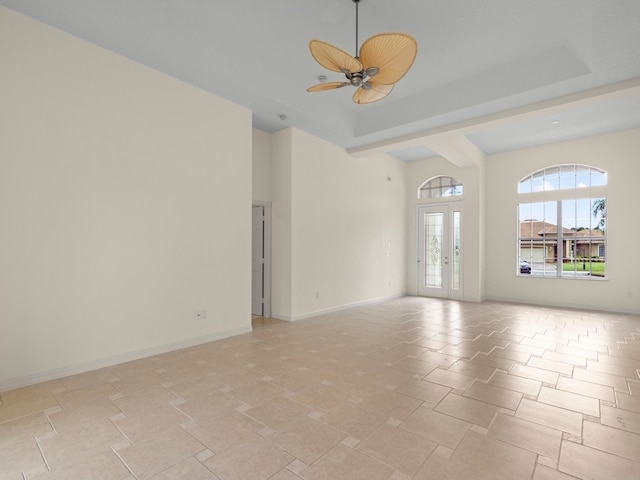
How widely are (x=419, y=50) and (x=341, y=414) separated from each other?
12.7 ft

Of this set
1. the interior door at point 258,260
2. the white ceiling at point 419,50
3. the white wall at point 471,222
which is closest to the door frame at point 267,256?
the interior door at point 258,260

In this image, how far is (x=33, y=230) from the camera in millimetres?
3059

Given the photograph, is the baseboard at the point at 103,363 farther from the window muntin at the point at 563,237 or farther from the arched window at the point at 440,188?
the window muntin at the point at 563,237

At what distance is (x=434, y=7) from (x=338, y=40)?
1.00 m

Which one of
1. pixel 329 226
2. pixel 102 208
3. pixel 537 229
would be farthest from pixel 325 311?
pixel 537 229

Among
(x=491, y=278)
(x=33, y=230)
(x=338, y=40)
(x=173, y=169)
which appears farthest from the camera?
(x=491, y=278)

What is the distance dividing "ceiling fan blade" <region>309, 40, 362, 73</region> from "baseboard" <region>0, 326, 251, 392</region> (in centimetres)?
348

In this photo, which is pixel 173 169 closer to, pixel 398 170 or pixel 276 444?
pixel 276 444

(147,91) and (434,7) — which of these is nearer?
(434,7)

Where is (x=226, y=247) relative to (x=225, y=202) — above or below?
below

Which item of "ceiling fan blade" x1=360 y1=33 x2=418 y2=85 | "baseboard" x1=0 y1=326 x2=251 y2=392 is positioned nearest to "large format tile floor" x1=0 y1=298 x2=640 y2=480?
Result: "baseboard" x1=0 y1=326 x2=251 y2=392

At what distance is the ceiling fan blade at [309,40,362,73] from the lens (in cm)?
257

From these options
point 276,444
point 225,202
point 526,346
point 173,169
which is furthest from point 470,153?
point 276,444

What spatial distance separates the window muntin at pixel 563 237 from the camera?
6.72 meters
